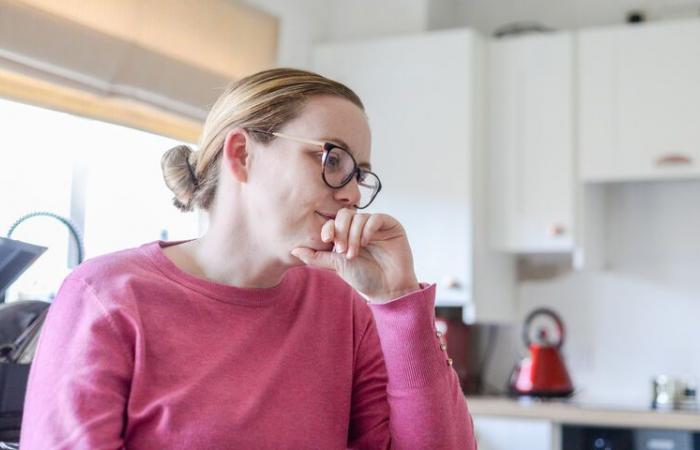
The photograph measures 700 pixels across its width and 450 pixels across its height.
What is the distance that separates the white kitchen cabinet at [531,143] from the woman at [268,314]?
80.4 inches

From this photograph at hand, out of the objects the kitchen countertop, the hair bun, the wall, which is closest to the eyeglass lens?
the hair bun

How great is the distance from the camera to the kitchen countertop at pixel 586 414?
2.95m

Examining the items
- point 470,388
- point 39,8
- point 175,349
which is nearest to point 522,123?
point 470,388

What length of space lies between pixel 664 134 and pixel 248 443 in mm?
2442

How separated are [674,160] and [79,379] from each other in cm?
255

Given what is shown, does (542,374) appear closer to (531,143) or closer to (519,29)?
(531,143)

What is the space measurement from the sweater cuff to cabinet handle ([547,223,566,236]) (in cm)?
210

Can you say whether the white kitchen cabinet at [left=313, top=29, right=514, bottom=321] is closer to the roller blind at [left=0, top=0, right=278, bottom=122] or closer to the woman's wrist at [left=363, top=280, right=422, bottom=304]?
the roller blind at [left=0, top=0, right=278, bottom=122]

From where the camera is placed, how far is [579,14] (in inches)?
151

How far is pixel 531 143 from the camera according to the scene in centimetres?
348

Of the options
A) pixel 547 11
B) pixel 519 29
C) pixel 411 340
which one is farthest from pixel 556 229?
pixel 411 340

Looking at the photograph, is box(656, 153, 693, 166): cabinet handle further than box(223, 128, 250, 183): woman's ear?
Yes

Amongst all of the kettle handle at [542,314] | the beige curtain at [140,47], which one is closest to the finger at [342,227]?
the beige curtain at [140,47]

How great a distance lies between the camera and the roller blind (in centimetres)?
261
